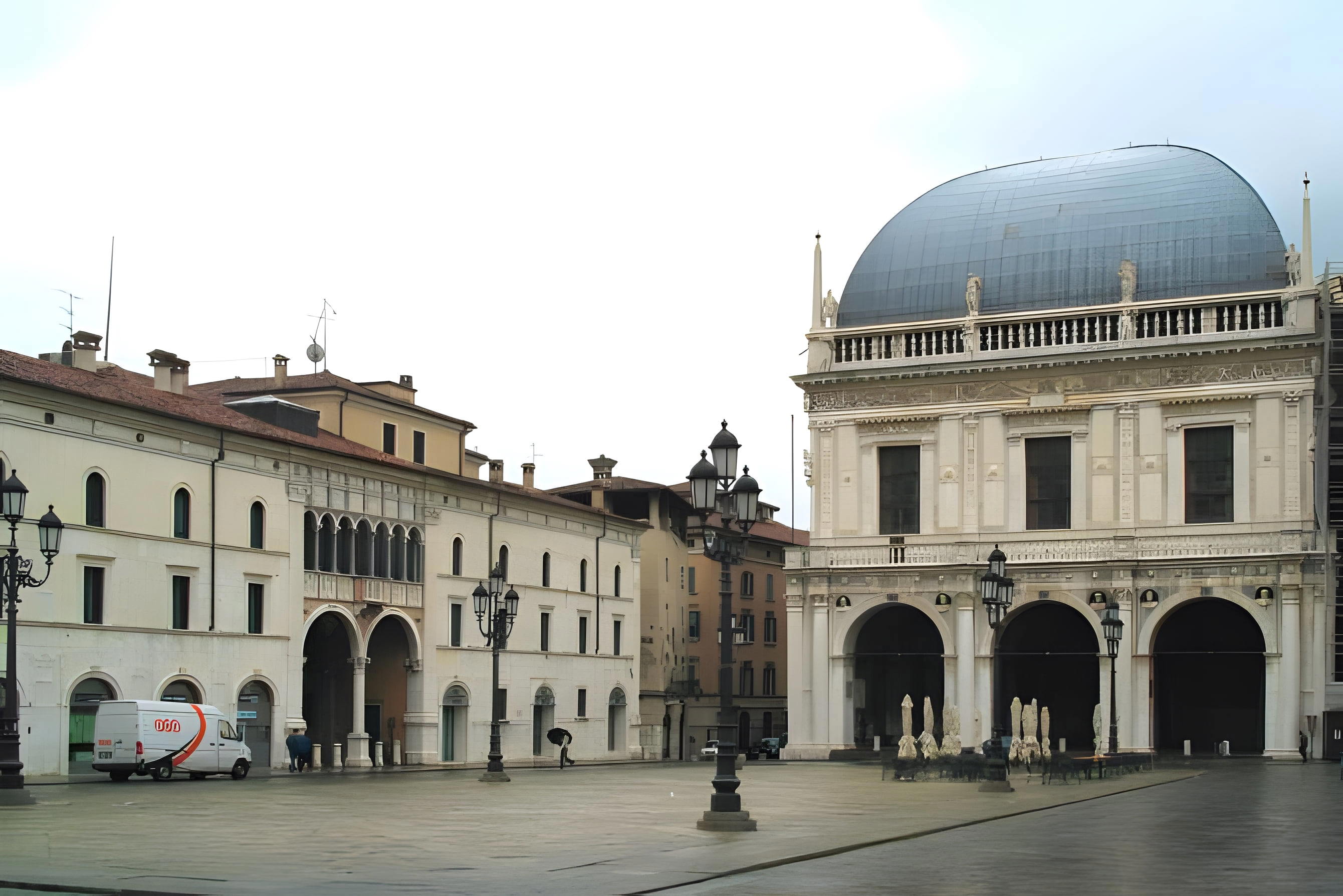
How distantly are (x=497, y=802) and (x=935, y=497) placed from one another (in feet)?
117

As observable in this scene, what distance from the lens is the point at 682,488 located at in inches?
3607

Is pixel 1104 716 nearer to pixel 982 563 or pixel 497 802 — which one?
pixel 982 563

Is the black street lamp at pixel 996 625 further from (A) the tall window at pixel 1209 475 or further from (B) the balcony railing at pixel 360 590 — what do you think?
(B) the balcony railing at pixel 360 590

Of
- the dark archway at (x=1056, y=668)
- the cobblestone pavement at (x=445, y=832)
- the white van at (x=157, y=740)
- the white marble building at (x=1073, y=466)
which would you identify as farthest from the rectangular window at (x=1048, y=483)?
the white van at (x=157, y=740)

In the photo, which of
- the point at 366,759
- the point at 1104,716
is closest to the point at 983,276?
the point at 1104,716

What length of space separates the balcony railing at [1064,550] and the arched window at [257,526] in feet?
70.6

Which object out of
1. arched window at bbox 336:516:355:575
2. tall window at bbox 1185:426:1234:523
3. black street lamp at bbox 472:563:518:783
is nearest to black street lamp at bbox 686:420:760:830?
Answer: black street lamp at bbox 472:563:518:783

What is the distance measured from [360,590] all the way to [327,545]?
221 cm

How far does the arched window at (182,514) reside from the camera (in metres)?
48.2

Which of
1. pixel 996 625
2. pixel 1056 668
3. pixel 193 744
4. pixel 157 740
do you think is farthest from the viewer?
pixel 1056 668

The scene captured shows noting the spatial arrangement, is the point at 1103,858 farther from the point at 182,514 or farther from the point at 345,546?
the point at 345,546

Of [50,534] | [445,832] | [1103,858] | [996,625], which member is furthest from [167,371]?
[1103,858]

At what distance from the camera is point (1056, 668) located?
64.7 meters

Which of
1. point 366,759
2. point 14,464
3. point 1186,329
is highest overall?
point 1186,329
